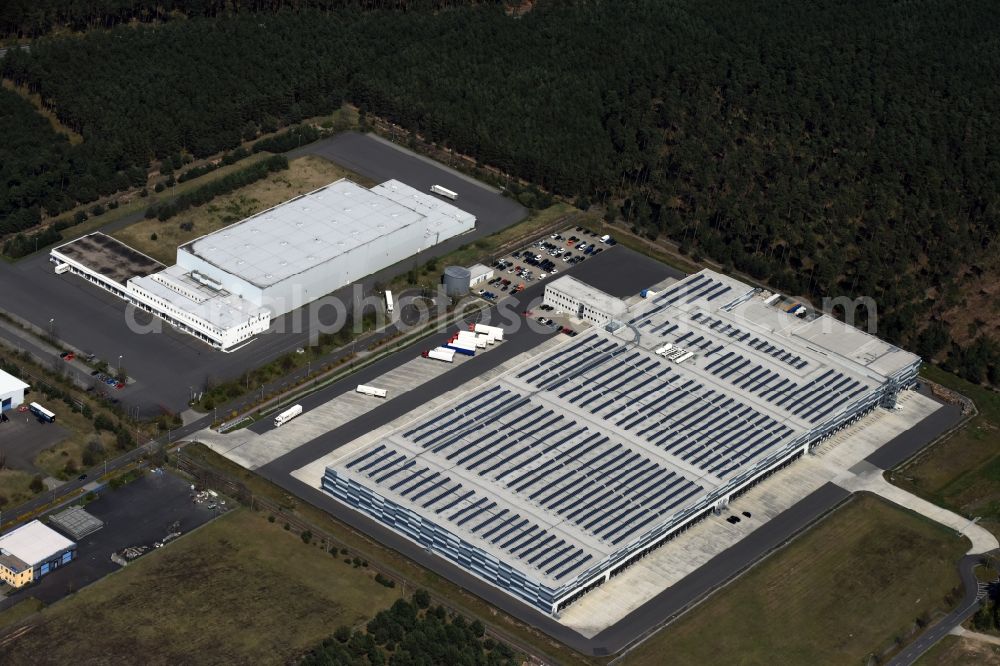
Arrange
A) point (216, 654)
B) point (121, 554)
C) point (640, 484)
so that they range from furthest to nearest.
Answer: point (640, 484) < point (121, 554) < point (216, 654)

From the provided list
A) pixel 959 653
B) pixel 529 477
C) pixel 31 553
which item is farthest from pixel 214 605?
pixel 959 653

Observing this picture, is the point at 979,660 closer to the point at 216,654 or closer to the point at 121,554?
the point at 216,654

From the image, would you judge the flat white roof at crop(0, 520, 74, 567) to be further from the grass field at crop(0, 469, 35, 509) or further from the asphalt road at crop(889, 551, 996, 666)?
the asphalt road at crop(889, 551, 996, 666)

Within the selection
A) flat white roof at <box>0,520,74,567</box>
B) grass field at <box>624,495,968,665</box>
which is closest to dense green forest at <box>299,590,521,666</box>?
grass field at <box>624,495,968,665</box>

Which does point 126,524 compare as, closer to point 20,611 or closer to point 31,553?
point 31,553

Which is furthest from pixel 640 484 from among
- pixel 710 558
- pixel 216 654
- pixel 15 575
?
pixel 15 575

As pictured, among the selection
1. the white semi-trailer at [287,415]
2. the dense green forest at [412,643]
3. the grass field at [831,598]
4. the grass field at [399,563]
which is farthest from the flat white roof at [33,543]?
the grass field at [831,598]
